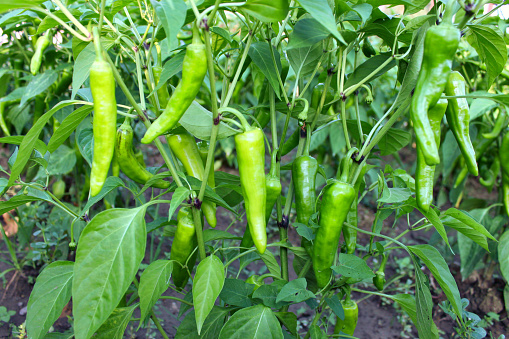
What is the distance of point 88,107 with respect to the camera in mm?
796

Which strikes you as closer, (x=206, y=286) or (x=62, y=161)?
(x=206, y=286)

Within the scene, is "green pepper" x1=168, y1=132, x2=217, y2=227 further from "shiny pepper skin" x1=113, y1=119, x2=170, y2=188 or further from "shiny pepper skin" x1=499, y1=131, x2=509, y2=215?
"shiny pepper skin" x1=499, y1=131, x2=509, y2=215

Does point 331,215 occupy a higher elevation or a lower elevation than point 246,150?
lower

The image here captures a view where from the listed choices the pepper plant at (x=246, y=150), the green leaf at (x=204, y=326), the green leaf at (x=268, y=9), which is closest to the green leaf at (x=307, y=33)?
the pepper plant at (x=246, y=150)

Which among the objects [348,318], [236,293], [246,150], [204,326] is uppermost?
[246,150]

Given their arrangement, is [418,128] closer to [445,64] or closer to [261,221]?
[445,64]

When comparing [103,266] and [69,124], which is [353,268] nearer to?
[103,266]

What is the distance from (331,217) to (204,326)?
0.49 meters

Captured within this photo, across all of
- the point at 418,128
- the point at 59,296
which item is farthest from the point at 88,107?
the point at 418,128

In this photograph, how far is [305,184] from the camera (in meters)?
1.08

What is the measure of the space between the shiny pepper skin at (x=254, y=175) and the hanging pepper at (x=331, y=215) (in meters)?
0.18

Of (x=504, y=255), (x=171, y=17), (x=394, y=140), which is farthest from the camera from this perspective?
(x=504, y=255)

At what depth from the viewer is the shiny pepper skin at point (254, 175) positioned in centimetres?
82

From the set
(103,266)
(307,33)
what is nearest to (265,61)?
(307,33)
